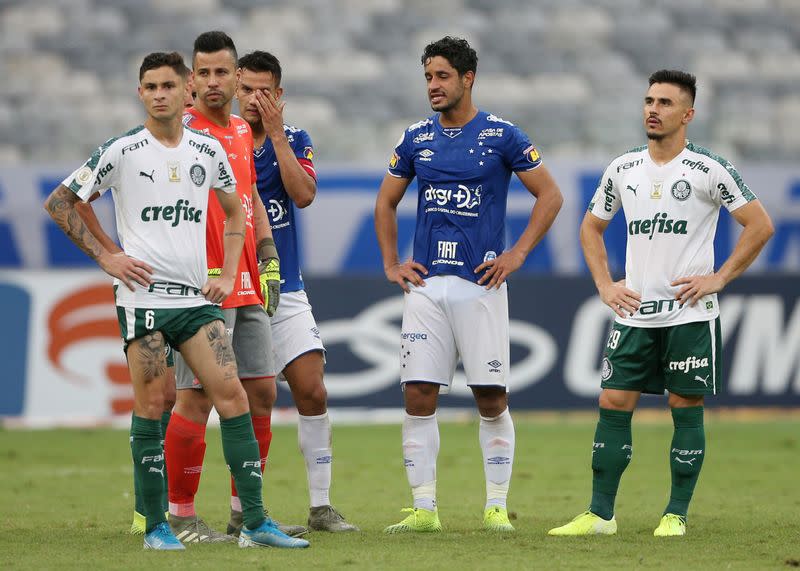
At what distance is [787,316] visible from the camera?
14.1 m

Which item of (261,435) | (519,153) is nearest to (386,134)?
(519,153)

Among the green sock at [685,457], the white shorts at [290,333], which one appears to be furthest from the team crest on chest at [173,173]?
the green sock at [685,457]

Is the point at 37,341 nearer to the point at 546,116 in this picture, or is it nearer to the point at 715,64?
the point at 546,116

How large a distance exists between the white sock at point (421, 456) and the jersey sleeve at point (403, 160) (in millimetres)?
1412

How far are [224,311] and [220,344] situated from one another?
52 cm

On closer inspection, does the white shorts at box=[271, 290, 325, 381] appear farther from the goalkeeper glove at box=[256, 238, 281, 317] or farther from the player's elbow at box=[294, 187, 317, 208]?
the player's elbow at box=[294, 187, 317, 208]

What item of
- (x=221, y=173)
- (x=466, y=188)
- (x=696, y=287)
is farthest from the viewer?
(x=466, y=188)

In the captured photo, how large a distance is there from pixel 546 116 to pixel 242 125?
38.9 feet

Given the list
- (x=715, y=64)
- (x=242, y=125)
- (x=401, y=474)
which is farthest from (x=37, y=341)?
(x=715, y=64)

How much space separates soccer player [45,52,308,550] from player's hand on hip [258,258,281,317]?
737 mm

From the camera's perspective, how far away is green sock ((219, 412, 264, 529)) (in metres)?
6.54

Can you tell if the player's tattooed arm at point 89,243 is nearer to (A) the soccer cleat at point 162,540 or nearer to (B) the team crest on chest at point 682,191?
(A) the soccer cleat at point 162,540

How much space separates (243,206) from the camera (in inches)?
275

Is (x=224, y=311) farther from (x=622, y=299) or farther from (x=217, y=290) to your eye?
(x=622, y=299)
